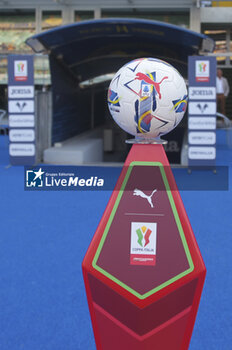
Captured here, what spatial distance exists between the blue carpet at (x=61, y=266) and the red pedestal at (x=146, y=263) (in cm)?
56

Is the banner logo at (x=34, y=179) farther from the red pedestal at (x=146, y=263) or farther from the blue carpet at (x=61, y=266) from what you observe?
the blue carpet at (x=61, y=266)

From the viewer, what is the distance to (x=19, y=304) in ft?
9.64

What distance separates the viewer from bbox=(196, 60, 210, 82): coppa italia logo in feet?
24.6

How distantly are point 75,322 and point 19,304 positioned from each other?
1.38ft

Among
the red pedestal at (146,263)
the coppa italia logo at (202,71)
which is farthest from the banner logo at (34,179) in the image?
the coppa italia logo at (202,71)

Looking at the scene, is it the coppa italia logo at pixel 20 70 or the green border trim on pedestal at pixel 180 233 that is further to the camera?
the coppa italia logo at pixel 20 70

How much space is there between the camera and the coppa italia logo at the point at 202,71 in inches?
295

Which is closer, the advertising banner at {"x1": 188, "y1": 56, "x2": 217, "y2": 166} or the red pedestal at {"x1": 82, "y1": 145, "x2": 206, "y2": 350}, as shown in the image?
the red pedestal at {"x1": 82, "y1": 145, "x2": 206, "y2": 350}

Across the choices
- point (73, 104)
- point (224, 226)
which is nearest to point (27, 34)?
point (73, 104)

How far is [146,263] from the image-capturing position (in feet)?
6.48

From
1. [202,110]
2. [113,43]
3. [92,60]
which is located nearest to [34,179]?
[202,110]

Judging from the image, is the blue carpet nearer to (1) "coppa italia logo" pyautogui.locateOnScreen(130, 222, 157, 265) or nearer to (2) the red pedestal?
(2) the red pedestal

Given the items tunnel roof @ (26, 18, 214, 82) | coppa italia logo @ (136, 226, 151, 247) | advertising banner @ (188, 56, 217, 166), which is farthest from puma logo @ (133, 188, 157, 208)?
tunnel roof @ (26, 18, 214, 82)

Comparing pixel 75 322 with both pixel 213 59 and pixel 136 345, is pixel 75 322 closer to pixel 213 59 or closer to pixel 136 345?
pixel 136 345
